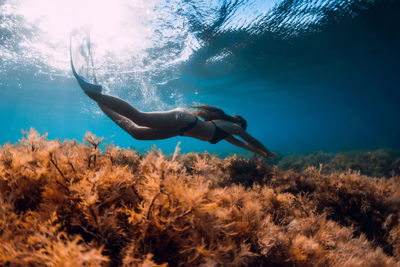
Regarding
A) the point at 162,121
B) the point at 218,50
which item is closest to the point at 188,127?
the point at 162,121

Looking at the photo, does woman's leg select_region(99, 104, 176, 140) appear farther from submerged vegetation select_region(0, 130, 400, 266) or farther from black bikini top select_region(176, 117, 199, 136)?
submerged vegetation select_region(0, 130, 400, 266)

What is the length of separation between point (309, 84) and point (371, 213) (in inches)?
1379

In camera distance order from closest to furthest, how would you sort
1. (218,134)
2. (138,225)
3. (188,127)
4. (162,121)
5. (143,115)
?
(138,225) < (143,115) < (162,121) < (188,127) < (218,134)

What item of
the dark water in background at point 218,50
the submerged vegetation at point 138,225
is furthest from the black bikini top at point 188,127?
the dark water in background at point 218,50

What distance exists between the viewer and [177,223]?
128cm

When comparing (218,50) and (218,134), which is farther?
(218,50)

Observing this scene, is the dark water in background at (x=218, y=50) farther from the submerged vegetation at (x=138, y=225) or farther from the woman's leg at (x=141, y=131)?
the submerged vegetation at (x=138, y=225)

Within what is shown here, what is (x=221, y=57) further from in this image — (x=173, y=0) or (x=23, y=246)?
(x=23, y=246)

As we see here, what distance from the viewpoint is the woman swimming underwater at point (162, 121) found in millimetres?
3275

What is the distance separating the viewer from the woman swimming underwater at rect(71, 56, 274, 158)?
10.7ft

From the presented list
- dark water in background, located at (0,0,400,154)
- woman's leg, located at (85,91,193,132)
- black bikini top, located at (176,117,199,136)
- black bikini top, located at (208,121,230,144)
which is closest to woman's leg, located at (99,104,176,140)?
black bikini top, located at (176,117,199,136)

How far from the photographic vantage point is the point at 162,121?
3592mm

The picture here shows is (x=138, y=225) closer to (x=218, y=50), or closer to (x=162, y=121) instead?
(x=162, y=121)

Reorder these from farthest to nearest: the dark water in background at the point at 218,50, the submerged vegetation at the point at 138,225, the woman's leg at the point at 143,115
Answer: the dark water in background at the point at 218,50 < the woman's leg at the point at 143,115 < the submerged vegetation at the point at 138,225
